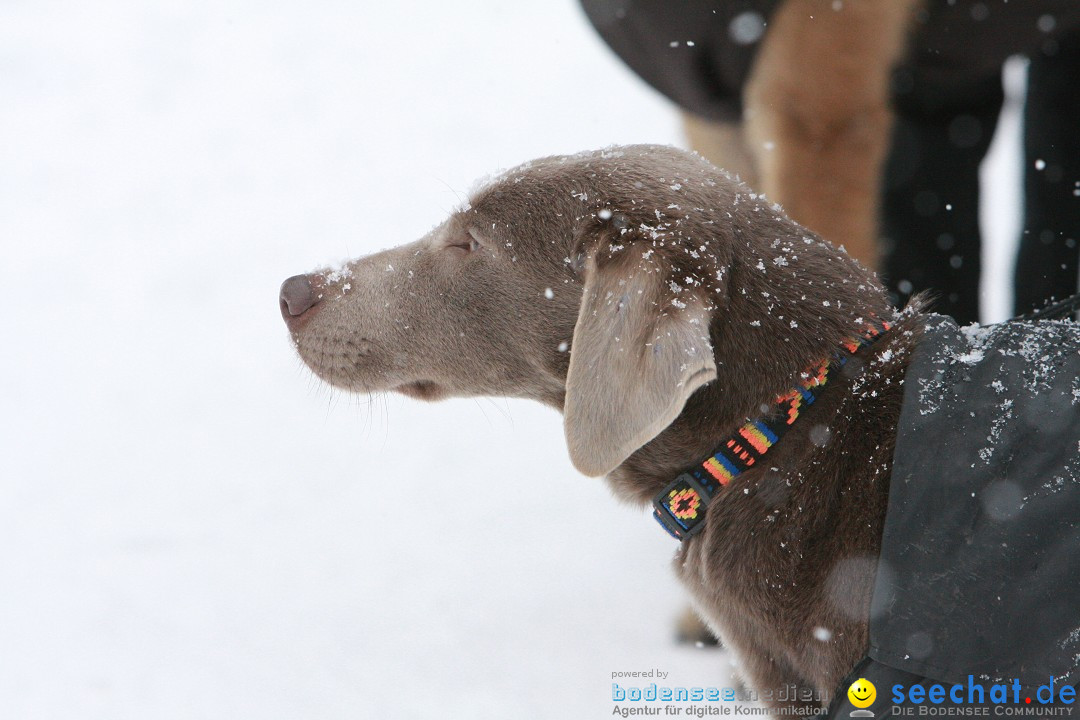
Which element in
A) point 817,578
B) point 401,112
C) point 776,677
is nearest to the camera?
point 817,578

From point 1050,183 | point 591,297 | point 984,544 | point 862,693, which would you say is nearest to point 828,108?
point 1050,183

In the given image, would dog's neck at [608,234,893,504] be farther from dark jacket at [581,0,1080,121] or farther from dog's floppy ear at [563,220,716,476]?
dark jacket at [581,0,1080,121]

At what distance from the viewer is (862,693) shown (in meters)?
1.79

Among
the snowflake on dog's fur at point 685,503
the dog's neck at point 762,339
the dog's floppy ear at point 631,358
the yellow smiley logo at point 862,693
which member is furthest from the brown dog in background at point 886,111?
the yellow smiley logo at point 862,693

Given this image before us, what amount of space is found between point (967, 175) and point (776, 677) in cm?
212

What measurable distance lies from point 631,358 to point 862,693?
2.50ft

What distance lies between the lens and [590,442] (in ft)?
6.45

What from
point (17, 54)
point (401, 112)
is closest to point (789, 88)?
point (401, 112)

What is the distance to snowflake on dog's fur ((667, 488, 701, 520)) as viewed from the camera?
2.12 meters

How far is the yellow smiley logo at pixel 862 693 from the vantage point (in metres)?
1.79

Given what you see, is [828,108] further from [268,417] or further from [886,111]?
[268,417]

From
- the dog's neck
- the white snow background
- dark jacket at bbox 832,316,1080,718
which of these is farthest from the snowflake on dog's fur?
the white snow background

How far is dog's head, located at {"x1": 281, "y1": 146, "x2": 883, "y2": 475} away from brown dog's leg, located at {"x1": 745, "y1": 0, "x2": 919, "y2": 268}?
2.49ft

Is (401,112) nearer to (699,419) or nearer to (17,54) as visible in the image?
(17,54)
